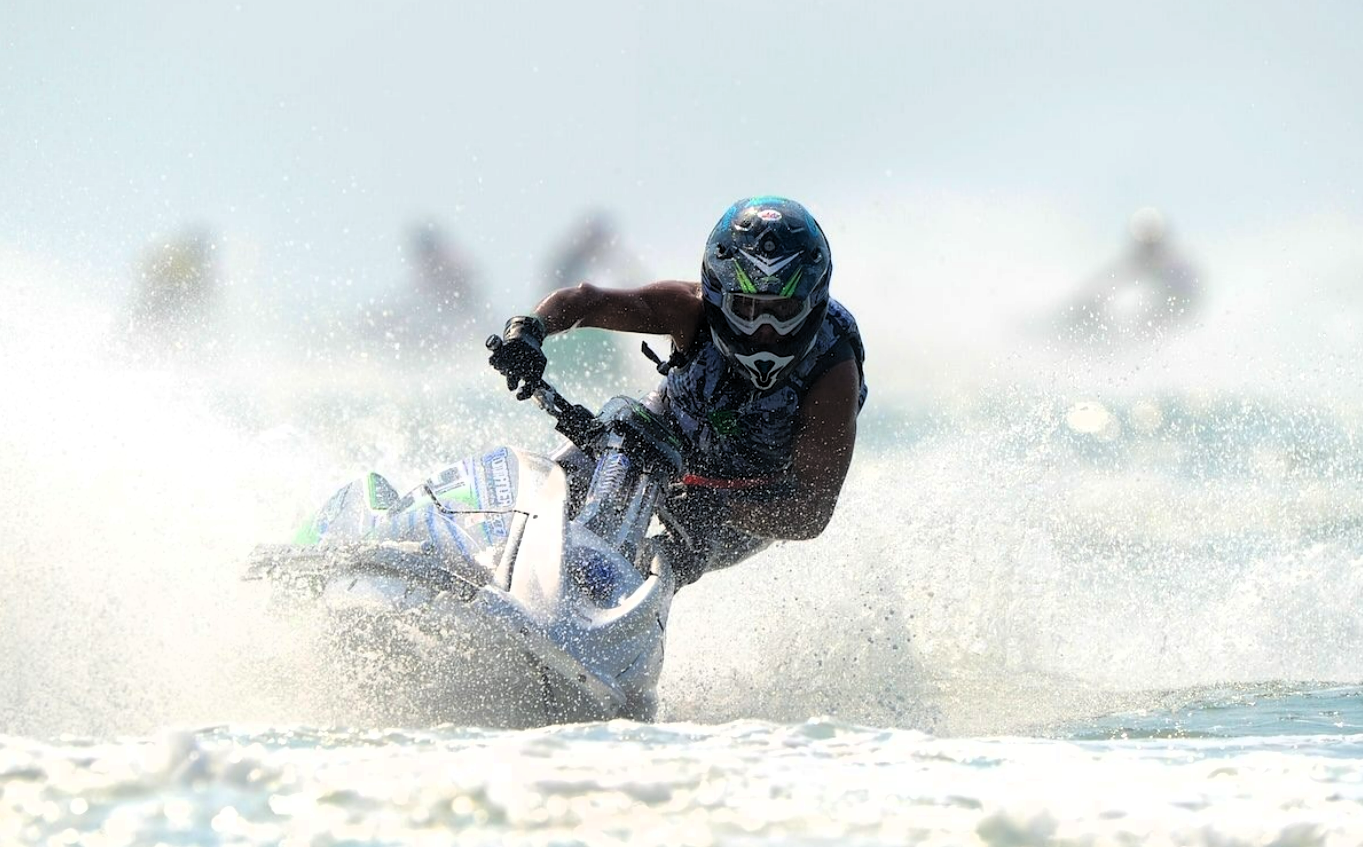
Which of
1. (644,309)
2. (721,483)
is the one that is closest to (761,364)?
(721,483)

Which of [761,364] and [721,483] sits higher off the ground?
[761,364]

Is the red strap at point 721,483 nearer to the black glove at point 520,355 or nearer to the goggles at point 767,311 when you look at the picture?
the goggles at point 767,311

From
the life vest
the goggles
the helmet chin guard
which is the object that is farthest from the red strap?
the goggles

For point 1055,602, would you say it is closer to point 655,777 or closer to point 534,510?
point 534,510

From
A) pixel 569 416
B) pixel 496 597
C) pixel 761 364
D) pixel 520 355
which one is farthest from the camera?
pixel 761 364

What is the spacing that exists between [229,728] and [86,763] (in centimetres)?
69

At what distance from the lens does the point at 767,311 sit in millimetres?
5566

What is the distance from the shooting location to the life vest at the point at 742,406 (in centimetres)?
591

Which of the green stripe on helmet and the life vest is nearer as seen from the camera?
the green stripe on helmet

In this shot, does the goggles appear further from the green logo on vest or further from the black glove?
the black glove

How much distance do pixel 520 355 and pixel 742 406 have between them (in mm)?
1178

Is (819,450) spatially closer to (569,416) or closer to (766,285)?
(766,285)

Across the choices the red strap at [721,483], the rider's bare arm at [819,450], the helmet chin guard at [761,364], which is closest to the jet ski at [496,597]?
the red strap at [721,483]

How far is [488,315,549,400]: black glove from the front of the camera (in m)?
5.18
